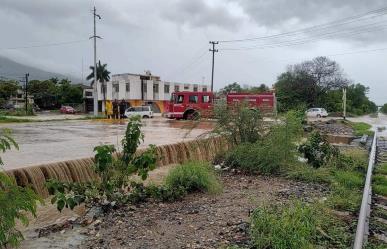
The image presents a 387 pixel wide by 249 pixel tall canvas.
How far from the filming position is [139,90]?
78.5 metres

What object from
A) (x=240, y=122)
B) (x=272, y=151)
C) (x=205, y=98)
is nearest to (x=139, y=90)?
(x=205, y=98)

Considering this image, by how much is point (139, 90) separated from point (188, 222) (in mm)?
73703

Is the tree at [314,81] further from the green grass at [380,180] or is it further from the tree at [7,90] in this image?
the green grass at [380,180]

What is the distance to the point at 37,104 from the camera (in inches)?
3841

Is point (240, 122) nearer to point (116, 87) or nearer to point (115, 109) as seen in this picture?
point (115, 109)

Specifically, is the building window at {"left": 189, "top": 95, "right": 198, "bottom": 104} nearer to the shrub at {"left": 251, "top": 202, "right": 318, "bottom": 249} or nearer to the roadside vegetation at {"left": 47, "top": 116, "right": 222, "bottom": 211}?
the roadside vegetation at {"left": 47, "top": 116, "right": 222, "bottom": 211}

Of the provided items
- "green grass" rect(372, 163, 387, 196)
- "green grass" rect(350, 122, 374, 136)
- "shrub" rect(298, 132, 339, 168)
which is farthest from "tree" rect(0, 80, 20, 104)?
"green grass" rect(372, 163, 387, 196)

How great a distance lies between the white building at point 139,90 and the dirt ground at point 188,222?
228 ft

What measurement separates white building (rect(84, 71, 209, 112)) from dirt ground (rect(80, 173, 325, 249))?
69370 millimetres

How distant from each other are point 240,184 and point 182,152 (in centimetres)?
489

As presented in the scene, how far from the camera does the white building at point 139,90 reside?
7788cm

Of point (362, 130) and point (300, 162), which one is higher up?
point (300, 162)

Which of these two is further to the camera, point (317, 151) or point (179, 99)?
point (179, 99)

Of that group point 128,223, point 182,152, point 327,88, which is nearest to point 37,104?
point 327,88
